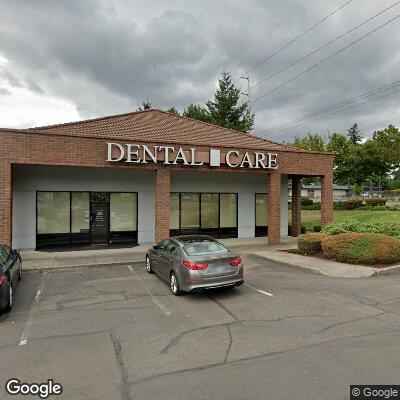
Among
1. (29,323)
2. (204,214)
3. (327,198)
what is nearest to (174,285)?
(29,323)

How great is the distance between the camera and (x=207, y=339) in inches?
233

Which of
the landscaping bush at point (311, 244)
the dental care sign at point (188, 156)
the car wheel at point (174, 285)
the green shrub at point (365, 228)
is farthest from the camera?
the dental care sign at point (188, 156)

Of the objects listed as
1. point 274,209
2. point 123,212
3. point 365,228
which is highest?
point 274,209

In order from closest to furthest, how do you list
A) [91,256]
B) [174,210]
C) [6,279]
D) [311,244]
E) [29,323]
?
[29,323] < [6,279] < [311,244] < [91,256] < [174,210]

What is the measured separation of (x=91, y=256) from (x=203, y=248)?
726cm

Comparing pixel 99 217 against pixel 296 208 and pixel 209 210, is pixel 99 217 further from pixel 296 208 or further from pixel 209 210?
pixel 296 208

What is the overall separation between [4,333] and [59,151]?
9014 millimetres

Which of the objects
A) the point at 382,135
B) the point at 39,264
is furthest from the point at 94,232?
the point at 382,135

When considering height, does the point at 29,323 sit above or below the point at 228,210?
below

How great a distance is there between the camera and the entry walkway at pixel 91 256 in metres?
12.7

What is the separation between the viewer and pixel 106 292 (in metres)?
9.21

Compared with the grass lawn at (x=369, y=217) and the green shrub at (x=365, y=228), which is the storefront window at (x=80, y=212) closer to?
the green shrub at (x=365, y=228)
